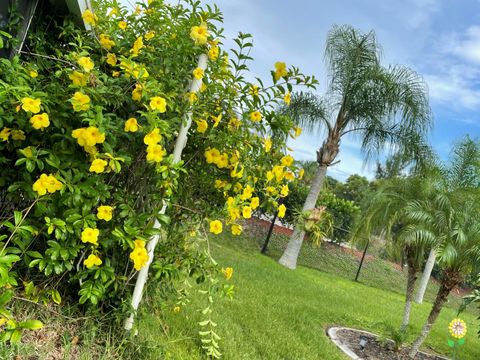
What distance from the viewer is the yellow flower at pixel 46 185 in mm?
1947

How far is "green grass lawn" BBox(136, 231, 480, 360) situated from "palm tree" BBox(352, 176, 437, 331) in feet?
2.84

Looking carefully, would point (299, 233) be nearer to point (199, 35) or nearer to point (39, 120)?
point (199, 35)

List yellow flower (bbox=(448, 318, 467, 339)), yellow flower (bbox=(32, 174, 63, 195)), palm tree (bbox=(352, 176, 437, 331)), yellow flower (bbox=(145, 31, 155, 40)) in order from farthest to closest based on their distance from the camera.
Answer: palm tree (bbox=(352, 176, 437, 331)) < yellow flower (bbox=(448, 318, 467, 339)) < yellow flower (bbox=(145, 31, 155, 40)) < yellow flower (bbox=(32, 174, 63, 195))

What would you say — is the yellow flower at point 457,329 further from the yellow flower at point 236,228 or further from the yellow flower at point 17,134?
the yellow flower at point 17,134

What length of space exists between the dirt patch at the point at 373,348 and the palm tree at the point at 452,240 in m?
0.29

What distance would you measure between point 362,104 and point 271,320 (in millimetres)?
7852

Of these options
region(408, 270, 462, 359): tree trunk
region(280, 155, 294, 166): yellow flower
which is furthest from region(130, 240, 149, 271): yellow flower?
region(408, 270, 462, 359): tree trunk

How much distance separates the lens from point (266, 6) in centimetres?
447

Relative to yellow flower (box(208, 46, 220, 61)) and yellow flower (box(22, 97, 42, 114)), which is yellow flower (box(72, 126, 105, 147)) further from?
yellow flower (box(208, 46, 220, 61))

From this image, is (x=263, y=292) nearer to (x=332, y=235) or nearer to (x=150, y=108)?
(x=150, y=108)

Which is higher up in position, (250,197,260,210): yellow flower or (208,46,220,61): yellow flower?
(208,46,220,61): yellow flower

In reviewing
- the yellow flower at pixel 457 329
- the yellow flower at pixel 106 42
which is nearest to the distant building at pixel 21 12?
the yellow flower at pixel 106 42

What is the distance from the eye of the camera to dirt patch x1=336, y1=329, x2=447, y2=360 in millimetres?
5152

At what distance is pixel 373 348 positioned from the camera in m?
5.45
